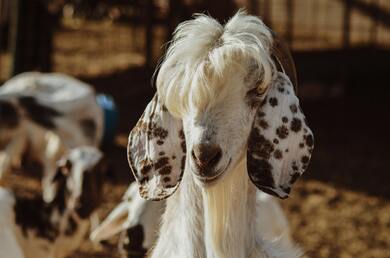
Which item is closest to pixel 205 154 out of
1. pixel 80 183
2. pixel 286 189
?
pixel 286 189

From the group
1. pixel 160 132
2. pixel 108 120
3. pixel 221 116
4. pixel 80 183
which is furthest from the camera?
pixel 108 120

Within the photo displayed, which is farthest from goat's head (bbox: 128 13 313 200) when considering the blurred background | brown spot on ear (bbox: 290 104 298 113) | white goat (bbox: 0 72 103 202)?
white goat (bbox: 0 72 103 202)

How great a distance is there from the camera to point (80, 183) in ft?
24.3

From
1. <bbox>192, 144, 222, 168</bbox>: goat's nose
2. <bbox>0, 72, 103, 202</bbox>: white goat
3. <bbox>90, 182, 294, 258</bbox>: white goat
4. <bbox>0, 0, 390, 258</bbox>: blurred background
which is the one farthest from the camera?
<bbox>0, 72, 103, 202</bbox>: white goat

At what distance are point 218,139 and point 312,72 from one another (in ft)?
31.2

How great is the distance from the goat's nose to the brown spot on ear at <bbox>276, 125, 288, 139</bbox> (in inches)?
12.2

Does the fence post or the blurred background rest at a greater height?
the fence post

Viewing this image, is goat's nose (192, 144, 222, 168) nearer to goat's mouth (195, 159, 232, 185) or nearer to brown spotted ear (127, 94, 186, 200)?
goat's mouth (195, 159, 232, 185)

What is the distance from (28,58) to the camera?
11711 millimetres

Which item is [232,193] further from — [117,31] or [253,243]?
[117,31]

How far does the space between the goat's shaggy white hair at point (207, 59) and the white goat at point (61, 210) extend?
2782 mm

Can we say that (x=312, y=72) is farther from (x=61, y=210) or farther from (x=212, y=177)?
(x=212, y=177)

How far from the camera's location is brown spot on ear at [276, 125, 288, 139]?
3639mm

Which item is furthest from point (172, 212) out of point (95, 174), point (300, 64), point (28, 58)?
point (300, 64)
